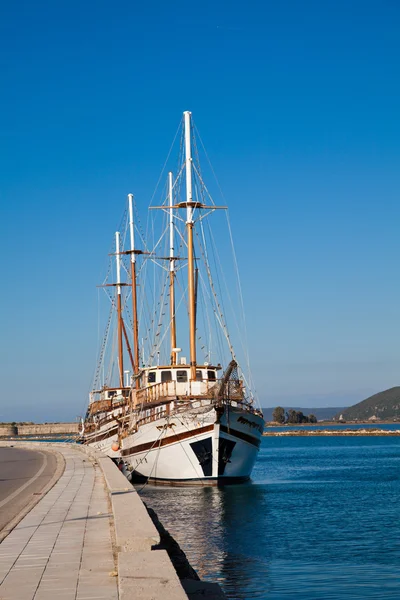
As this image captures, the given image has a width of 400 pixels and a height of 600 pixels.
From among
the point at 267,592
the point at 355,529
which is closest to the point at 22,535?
the point at 267,592

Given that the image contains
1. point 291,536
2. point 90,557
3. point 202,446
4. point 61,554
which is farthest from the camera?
point 202,446

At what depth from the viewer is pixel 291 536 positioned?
2470 centimetres

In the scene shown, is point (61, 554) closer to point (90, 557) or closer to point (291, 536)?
point (90, 557)

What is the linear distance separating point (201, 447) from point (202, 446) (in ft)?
0.41

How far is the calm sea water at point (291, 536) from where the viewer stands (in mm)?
17203

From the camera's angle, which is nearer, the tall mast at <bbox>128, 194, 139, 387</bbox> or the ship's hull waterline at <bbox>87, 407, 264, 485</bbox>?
the ship's hull waterline at <bbox>87, 407, 264, 485</bbox>

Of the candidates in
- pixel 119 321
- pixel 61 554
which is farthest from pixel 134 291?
pixel 61 554

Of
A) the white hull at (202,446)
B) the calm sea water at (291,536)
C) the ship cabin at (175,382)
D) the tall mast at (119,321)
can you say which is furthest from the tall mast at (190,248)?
the tall mast at (119,321)

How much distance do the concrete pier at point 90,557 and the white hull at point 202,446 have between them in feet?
72.6

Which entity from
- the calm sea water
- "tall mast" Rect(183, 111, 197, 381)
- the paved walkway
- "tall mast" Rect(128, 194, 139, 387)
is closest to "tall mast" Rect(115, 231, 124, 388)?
"tall mast" Rect(128, 194, 139, 387)

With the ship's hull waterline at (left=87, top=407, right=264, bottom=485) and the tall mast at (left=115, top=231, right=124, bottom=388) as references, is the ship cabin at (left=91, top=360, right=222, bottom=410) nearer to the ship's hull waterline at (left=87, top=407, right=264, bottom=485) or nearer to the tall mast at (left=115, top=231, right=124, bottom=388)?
the ship's hull waterline at (left=87, top=407, right=264, bottom=485)

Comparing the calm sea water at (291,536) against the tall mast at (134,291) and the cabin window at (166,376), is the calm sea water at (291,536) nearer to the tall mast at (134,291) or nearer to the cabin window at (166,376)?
the cabin window at (166,376)

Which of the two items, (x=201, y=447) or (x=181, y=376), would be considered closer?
(x=201, y=447)

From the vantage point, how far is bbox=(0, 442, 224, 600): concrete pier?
877 cm
